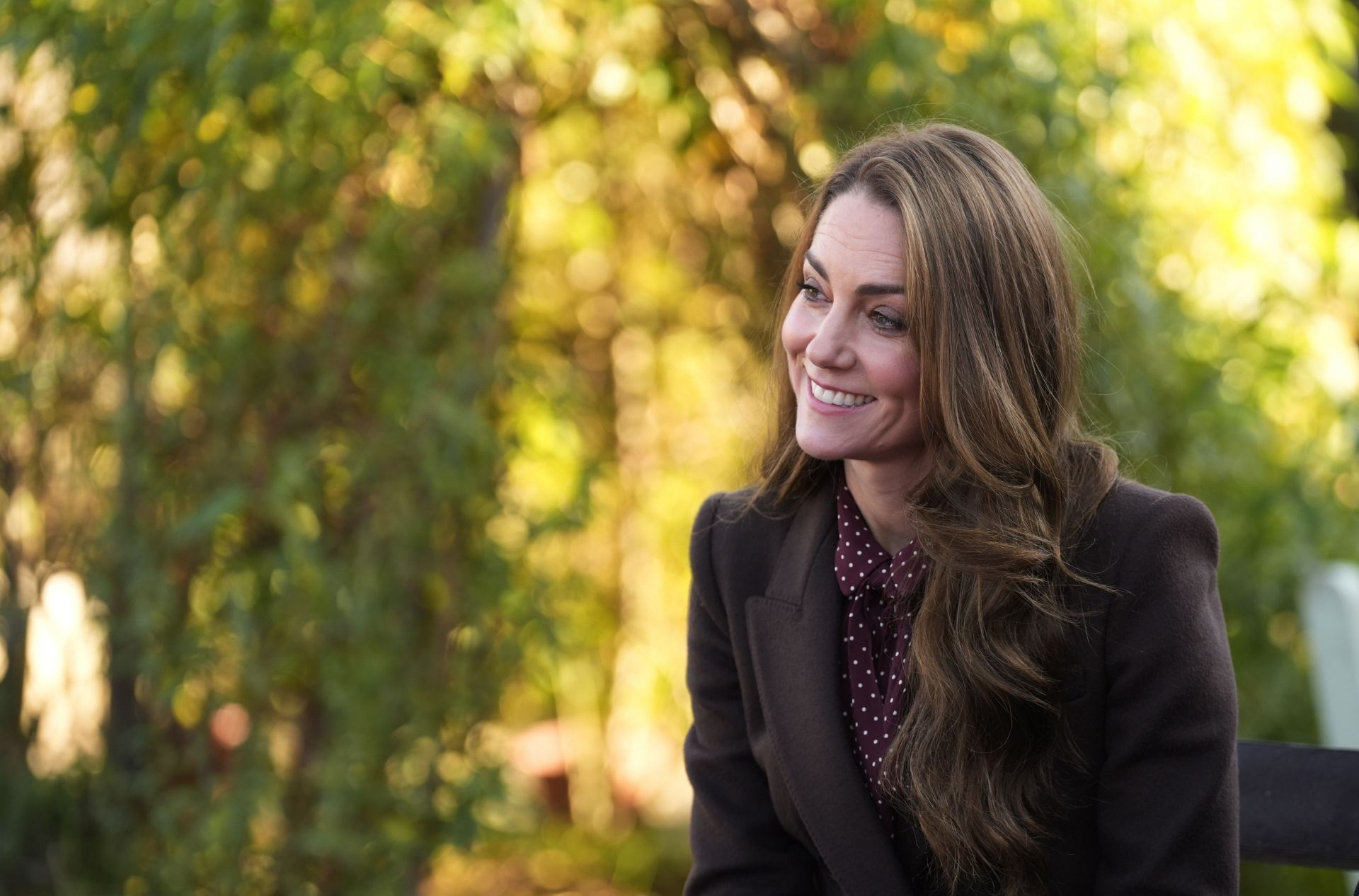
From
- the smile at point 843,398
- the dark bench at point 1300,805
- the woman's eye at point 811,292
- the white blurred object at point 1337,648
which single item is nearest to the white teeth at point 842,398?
the smile at point 843,398

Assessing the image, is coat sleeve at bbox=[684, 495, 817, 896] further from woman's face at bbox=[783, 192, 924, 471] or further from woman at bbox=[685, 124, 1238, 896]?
woman's face at bbox=[783, 192, 924, 471]

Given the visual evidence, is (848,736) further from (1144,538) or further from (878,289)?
(878,289)

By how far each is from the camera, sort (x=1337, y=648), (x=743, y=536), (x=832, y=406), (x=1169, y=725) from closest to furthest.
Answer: (x=1169, y=725) < (x=832, y=406) < (x=743, y=536) < (x=1337, y=648)

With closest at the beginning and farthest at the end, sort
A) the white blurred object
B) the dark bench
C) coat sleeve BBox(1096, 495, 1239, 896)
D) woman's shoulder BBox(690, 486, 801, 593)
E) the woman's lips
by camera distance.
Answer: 1. coat sleeve BBox(1096, 495, 1239, 896)
2. the woman's lips
3. the dark bench
4. woman's shoulder BBox(690, 486, 801, 593)
5. the white blurred object

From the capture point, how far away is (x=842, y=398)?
5.27ft

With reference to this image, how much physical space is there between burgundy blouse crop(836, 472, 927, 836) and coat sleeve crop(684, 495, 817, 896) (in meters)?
0.18

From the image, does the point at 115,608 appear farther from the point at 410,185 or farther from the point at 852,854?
the point at 852,854

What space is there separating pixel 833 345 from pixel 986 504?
9.6 inches

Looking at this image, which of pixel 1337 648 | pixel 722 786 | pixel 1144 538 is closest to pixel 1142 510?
pixel 1144 538

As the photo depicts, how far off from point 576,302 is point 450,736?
1.42 meters

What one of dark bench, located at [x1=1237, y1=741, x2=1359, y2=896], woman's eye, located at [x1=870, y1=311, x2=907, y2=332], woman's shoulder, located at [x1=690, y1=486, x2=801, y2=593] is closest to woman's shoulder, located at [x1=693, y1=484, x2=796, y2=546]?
woman's shoulder, located at [x1=690, y1=486, x2=801, y2=593]

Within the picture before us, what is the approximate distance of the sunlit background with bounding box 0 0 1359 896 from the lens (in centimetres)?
247

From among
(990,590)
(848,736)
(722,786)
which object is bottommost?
(722,786)

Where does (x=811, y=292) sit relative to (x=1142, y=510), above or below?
above
